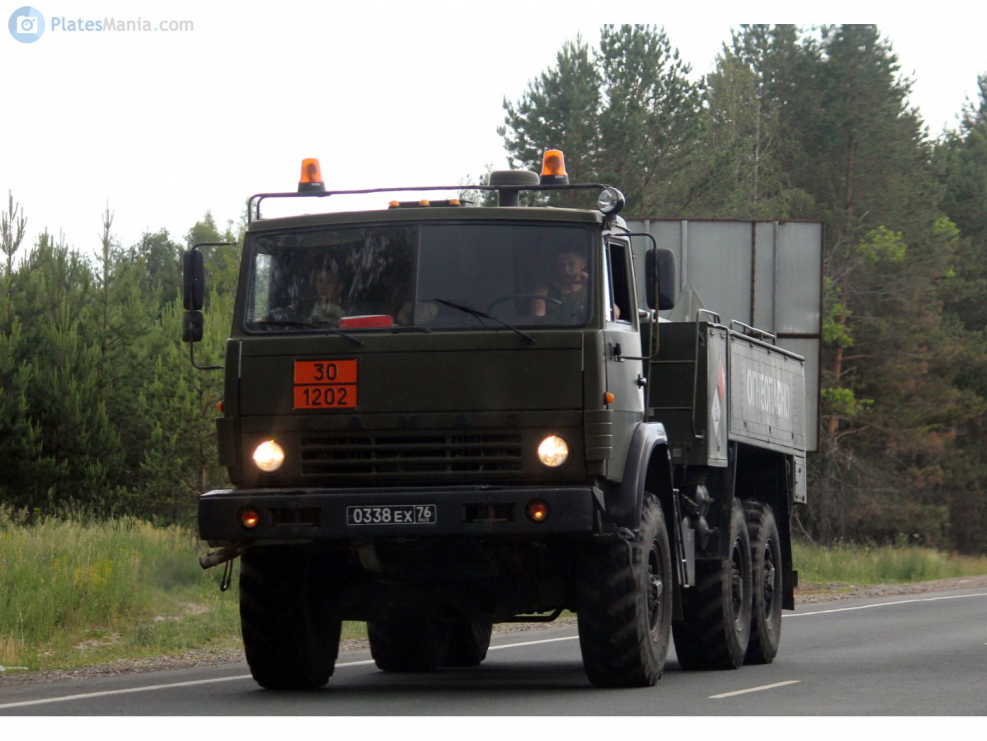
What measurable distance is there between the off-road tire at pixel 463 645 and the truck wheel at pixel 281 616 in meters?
3.03

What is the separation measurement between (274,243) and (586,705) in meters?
3.59

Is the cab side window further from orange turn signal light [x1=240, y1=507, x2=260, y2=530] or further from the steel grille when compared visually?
orange turn signal light [x1=240, y1=507, x2=260, y2=530]

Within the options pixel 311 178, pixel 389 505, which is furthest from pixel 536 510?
pixel 311 178

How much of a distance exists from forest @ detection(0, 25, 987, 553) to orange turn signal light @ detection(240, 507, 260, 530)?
23899mm

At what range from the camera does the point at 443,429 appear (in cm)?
1032

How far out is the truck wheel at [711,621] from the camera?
44.8 ft

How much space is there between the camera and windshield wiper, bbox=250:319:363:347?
10484 mm

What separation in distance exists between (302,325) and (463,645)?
4.78 m

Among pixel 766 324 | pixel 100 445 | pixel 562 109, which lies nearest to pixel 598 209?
pixel 766 324

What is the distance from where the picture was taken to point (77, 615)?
18359mm

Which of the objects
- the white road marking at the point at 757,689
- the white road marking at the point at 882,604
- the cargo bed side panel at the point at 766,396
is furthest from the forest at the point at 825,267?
the white road marking at the point at 757,689

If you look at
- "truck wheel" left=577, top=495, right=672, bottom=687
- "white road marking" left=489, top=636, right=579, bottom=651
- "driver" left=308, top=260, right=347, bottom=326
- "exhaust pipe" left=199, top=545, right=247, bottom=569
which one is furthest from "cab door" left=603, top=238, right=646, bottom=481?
"white road marking" left=489, top=636, right=579, bottom=651

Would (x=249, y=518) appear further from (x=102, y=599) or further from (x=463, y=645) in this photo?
(x=102, y=599)

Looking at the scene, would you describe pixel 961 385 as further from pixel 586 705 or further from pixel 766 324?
pixel 586 705
